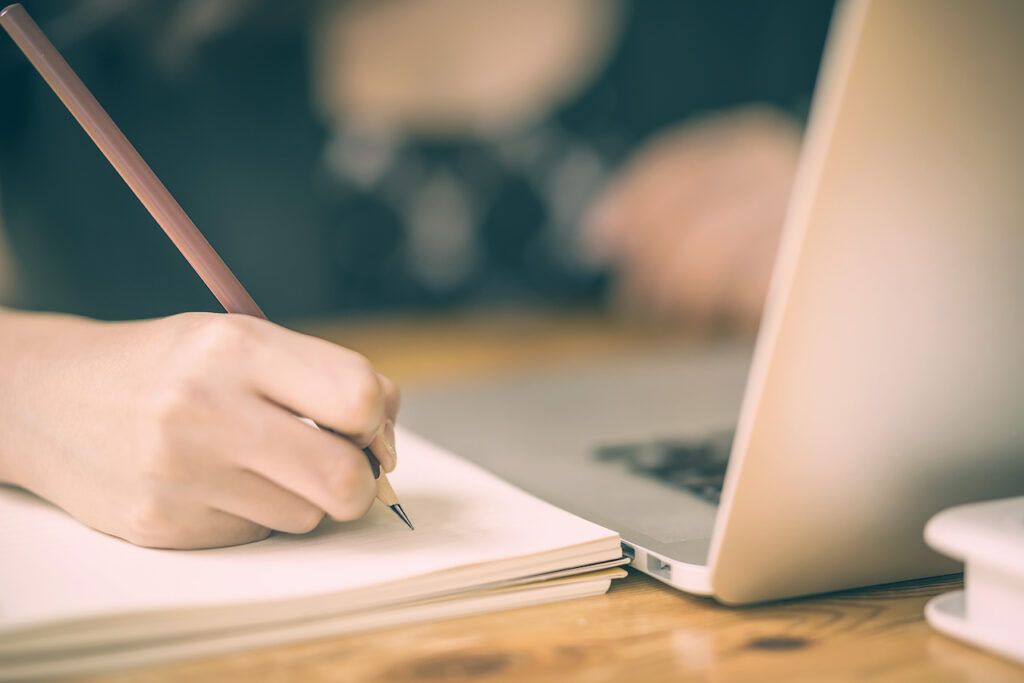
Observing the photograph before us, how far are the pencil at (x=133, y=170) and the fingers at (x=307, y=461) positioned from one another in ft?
0.05

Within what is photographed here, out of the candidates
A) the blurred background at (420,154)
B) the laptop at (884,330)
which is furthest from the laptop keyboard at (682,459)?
the blurred background at (420,154)

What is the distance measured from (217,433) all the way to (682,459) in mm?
233

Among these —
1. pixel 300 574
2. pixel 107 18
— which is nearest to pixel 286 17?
pixel 107 18

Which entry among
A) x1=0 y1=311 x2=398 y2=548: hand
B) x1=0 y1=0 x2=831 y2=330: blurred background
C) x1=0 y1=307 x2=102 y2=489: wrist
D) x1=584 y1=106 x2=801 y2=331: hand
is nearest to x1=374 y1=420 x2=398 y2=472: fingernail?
x1=0 y1=311 x2=398 y2=548: hand

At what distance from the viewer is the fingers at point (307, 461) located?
25 cm

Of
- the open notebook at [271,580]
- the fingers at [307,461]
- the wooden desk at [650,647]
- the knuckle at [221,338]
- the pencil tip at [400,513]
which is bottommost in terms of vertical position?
the wooden desk at [650,647]

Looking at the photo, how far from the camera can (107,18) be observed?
4.01 feet

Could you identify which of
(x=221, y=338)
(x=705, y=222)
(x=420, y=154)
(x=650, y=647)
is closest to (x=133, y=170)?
(x=221, y=338)

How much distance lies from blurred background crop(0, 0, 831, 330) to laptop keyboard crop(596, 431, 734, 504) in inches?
31.5

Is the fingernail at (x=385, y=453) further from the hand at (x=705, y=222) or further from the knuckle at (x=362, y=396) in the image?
the hand at (x=705, y=222)

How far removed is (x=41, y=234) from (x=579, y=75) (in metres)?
1.08

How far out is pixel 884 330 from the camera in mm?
243

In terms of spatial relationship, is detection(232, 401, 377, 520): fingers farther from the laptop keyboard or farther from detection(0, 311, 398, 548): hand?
the laptop keyboard

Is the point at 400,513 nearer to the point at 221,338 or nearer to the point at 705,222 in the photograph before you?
the point at 221,338
